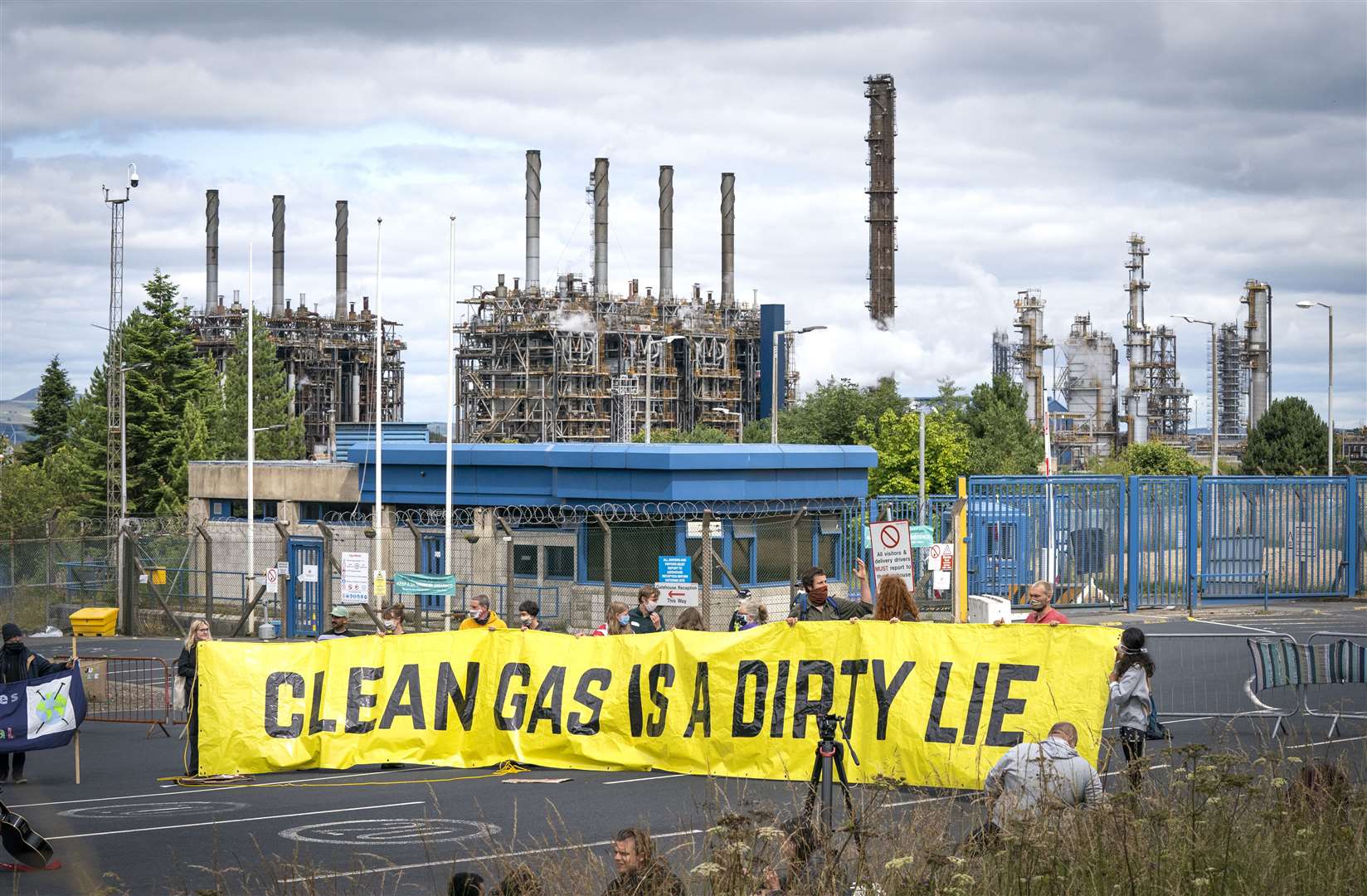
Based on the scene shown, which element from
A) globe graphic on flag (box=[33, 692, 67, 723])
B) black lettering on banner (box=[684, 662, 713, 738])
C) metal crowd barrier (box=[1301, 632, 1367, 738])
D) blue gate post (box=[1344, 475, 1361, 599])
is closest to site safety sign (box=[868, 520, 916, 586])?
metal crowd barrier (box=[1301, 632, 1367, 738])

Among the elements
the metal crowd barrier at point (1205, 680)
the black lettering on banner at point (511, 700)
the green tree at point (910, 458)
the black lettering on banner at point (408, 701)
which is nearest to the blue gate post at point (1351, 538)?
the metal crowd barrier at point (1205, 680)

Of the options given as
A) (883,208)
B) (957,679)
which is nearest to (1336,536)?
(957,679)

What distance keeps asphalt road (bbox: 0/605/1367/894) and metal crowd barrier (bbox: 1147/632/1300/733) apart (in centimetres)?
11

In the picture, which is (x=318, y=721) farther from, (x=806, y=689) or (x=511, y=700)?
(x=806, y=689)

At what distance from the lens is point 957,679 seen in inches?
527

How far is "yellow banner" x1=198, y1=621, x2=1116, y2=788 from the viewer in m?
13.2

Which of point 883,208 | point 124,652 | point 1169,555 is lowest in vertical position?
point 124,652

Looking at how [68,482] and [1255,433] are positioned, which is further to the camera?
[1255,433]

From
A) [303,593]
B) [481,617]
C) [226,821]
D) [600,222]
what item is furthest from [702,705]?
[600,222]

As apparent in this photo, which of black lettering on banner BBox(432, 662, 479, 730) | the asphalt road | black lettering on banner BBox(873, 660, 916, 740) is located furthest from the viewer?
black lettering on banner BBox(432, 662, 479, 730)

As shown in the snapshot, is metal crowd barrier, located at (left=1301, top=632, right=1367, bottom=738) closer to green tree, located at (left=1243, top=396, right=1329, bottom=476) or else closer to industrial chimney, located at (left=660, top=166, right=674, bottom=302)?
green tree, located at (left=1243, top=396, right=1329, bottom=476)

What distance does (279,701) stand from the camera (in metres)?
15.6

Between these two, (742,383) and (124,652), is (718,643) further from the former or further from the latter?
(742,383)

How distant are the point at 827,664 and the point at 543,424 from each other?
78886 mm
